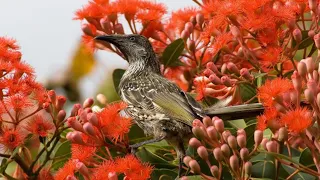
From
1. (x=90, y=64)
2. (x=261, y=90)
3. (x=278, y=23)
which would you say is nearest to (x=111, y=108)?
(x=261, y=90)

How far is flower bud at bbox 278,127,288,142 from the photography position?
144 inches

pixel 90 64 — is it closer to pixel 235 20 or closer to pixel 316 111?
pixel 235 20

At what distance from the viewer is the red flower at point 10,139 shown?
13.3 feet

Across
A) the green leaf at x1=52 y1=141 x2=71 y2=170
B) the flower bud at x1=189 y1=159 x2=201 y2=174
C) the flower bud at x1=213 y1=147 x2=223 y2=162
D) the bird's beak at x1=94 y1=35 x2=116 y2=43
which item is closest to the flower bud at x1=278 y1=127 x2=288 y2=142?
the flower bud at x1=213 y1=147 x2=223 y2=162

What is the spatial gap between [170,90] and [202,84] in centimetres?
45

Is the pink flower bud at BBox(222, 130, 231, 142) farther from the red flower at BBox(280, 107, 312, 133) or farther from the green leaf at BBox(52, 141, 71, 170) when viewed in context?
the green leaf at BBox(52, 141, 71, 170)

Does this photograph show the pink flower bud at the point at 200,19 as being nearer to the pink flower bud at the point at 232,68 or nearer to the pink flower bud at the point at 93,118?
the pink flower bud at the point at 232,68

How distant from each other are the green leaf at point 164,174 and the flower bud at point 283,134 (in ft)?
2.13

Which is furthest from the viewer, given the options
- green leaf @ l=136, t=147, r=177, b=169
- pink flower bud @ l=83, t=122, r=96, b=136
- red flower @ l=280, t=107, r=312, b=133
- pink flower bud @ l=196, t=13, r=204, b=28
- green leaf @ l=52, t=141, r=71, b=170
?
pink flower bud @ l=196, t=13, r=204, b=28

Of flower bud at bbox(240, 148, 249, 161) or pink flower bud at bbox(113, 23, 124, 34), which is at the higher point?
pink flower bud at bbox(113, 23, 124, 34)

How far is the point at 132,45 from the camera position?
530cm

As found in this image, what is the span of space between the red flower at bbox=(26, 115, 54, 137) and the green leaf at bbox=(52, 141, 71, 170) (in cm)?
18

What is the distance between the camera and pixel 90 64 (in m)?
8.30

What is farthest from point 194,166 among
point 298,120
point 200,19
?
point 200,19
